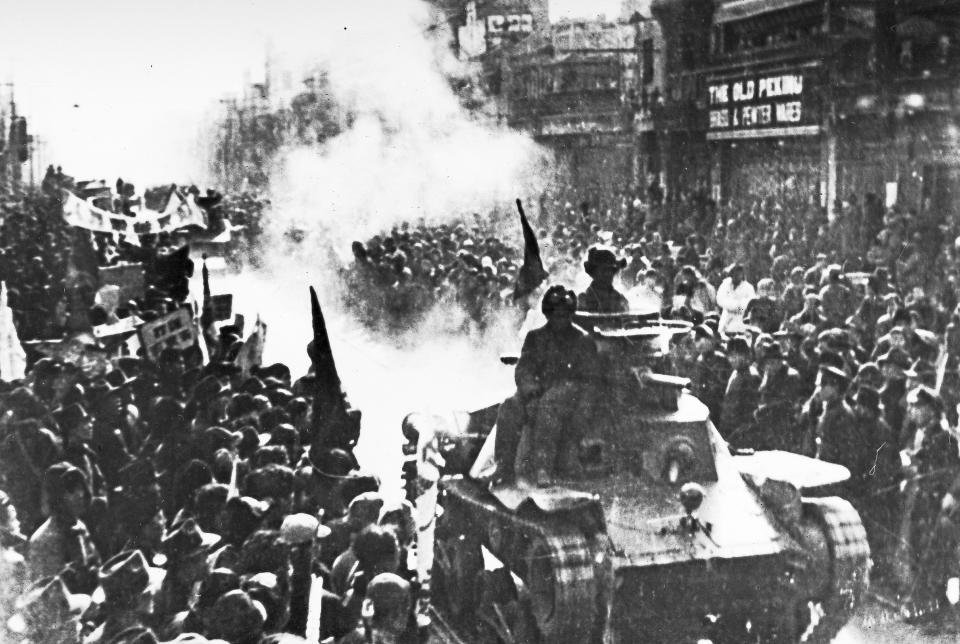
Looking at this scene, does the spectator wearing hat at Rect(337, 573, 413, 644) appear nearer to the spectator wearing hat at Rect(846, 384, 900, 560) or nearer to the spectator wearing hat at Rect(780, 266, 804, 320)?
the spectator wearing hat at Rect(846, 384, 900, 560)

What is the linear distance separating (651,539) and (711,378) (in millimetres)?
2771

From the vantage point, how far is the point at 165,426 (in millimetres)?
6629

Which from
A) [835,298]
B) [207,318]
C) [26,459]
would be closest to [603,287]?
[26,459]

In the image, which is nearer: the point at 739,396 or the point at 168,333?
the point at 739,396

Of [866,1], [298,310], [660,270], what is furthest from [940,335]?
[298,310]

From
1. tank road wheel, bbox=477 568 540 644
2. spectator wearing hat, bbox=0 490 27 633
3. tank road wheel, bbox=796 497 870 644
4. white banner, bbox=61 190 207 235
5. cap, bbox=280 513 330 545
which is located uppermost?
white banner, bbox=61 190 207 235

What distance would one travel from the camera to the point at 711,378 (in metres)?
7.83

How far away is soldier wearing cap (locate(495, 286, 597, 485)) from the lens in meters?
5.59

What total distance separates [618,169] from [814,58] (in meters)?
2.71

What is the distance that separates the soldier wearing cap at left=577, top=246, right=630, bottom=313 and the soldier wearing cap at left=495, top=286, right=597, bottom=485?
0.24 meters

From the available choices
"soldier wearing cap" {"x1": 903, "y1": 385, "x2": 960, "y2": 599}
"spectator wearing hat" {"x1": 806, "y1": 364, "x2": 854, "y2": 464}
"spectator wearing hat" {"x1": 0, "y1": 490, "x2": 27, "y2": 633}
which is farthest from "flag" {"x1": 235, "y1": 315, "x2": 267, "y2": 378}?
"soldier wearing cap" {"x1": 903, "y1": 385, "x2": 960, "y2": 599}

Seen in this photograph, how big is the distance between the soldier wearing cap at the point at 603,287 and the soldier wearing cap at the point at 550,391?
9.6 inches

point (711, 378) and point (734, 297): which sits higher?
point (734, 297)

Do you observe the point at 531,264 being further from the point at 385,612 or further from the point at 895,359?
the point at 385,612
